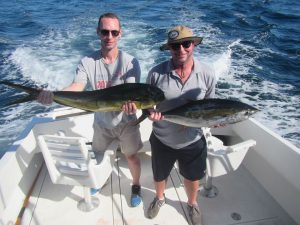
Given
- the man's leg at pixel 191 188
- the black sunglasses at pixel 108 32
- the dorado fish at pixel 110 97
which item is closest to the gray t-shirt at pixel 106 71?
the black sunglasses at pixel 108 32

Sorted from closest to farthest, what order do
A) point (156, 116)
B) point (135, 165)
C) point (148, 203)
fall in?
point (156, 116) < point (135, 165) < point (148, 203)

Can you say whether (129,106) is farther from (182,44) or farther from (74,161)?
(74,161)

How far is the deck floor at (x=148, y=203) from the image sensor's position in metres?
3.06

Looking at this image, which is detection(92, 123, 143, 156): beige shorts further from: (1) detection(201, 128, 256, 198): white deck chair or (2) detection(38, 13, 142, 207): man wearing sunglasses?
(1) detection(201, 128, 256, 198): white deck chair

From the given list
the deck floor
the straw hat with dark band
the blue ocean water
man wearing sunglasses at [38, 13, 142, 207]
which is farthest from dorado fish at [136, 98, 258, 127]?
the blue ocean water

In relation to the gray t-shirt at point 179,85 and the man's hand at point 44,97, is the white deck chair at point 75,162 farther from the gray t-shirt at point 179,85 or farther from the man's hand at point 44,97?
the gray t-shirt at point 179,85

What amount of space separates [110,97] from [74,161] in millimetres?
893

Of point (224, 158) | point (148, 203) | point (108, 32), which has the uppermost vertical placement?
point (108, 32)

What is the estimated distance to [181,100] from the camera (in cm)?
245

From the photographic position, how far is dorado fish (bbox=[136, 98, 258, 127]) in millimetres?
2244

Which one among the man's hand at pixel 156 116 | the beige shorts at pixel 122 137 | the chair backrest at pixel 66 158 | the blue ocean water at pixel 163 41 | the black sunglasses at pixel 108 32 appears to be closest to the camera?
the man's hand at pixel 156 116

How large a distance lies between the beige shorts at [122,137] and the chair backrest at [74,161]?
0.11 meters

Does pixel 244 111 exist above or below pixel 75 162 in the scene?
above

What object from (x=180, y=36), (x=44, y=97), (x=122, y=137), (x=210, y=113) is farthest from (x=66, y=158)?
(x=180, y=36)
